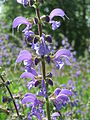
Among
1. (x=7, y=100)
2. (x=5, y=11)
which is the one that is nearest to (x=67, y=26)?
(x=5, y=11)

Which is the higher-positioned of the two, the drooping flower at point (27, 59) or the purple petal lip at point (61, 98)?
the drooping flower at point (27, 59)

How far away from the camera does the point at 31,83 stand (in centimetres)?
225

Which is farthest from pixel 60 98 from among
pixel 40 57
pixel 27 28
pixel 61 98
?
pixel 27 28

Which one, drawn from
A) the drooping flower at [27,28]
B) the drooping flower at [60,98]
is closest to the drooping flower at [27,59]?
the drooping flower at [27,28]

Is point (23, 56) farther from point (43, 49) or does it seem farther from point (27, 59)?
point (43, 49)

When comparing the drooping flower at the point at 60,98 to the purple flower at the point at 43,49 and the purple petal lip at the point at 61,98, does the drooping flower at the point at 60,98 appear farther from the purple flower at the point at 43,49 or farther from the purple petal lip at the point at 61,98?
the purple flower at the point at 43,49

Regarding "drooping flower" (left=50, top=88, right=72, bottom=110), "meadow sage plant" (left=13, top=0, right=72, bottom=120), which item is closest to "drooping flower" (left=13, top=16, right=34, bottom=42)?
"meadow sage plant" (left=13, top=0, right=72, bottom=120)

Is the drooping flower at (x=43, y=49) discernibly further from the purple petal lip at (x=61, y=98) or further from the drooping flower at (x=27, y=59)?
the purple petal lip at (x=61, y=98)

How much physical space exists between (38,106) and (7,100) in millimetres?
350

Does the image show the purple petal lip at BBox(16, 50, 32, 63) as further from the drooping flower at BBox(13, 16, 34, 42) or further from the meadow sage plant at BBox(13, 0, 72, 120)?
the drooping flower at BBox(13, 16, 34, 42)

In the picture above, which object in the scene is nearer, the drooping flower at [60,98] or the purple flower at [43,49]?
the purple flower at [43,49]

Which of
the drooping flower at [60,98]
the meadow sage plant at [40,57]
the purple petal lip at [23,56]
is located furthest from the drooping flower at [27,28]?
the drooping flower at [60,98]

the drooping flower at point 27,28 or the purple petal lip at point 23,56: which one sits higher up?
the drooping flower at point 27,28

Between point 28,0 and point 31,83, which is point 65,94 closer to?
point 31,83
